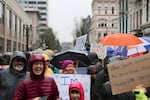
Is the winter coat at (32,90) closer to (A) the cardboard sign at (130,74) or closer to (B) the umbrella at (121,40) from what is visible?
(A) the cardboard sign at (130,74)

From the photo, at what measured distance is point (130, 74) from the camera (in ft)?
16.2

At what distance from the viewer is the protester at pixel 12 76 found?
6000mm

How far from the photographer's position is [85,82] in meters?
7.08

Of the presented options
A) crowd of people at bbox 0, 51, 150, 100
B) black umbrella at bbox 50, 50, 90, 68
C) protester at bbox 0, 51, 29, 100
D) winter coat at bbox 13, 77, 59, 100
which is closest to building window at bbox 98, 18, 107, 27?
black umbrella at bbox 50, 50, 90, 68

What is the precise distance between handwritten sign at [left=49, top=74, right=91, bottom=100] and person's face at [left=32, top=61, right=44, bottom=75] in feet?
6.69

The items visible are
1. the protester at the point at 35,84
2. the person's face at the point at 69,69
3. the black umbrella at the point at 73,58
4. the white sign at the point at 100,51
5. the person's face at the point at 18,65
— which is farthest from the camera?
the white sign at the point at 100,51

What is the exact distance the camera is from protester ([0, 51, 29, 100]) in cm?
600

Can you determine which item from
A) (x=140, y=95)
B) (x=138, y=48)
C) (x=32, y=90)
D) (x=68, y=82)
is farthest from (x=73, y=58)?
(x=140, y=95)

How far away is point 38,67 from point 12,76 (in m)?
1.21

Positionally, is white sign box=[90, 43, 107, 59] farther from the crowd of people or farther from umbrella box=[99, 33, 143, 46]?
the crowd of people

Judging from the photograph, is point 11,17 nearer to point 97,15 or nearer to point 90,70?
point 90,70

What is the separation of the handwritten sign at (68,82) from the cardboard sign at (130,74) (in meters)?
2.07

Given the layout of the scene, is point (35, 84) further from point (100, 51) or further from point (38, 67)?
point (100, 51)

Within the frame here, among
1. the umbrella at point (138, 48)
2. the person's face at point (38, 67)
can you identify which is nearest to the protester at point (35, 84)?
the person's face at point (38, 67)
